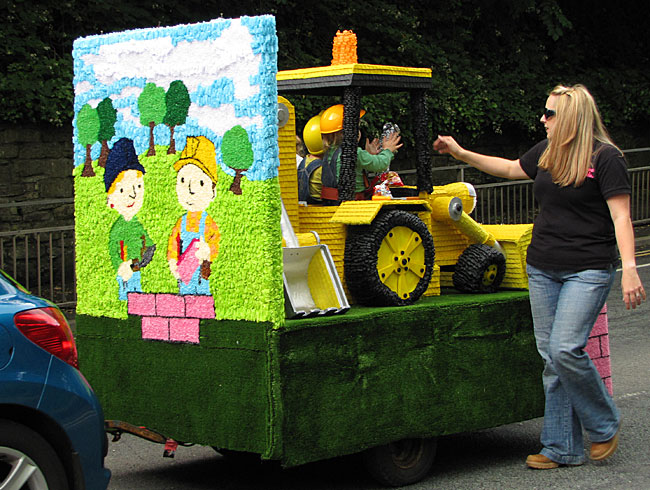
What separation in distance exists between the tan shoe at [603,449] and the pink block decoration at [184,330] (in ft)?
7.01

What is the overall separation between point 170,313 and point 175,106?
3.10 ft

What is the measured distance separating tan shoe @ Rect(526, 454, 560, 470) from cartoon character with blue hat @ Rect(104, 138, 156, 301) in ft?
7.16

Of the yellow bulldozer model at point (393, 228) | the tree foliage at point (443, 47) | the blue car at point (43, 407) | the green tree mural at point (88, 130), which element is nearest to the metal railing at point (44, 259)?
the tree foliage at point (443, 47)

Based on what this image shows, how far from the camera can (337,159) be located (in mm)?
5340

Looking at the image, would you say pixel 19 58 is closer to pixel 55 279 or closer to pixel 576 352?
pixel 55 279

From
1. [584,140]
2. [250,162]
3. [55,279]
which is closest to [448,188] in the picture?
[584,140]

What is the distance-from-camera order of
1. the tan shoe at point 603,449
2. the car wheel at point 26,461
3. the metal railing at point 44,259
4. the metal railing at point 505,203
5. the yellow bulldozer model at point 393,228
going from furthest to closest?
the metal railing at point 505,203 → the metal railing at point 44,259 → the tan shoe at point 603,449 → the yellow bulldozer model at point 393,228 → the car wheel at point 26,461

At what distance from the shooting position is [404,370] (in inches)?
186

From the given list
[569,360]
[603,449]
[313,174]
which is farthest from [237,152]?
[603,449]

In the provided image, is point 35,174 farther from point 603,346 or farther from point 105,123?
point 603,346

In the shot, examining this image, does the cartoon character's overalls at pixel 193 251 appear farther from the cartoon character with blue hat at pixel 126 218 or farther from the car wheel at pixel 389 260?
the car wheel at pixel 389 260

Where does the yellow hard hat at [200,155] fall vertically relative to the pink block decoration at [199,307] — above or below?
above

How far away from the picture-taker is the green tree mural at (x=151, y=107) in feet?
15.1

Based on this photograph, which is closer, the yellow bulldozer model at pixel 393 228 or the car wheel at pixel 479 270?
the yellow bulldozer model at pixel 393 228
